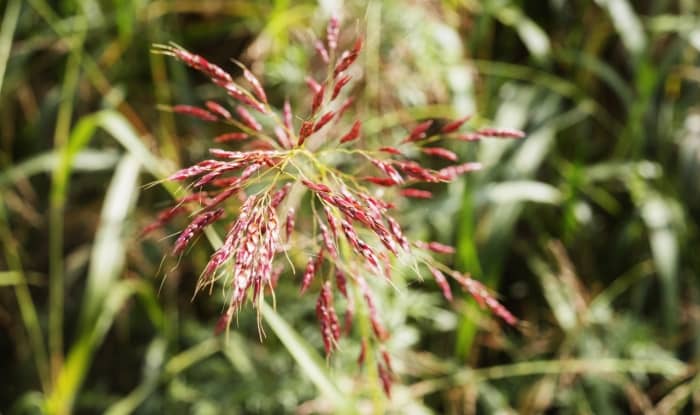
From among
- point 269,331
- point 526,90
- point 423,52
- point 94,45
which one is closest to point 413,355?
point 269,331

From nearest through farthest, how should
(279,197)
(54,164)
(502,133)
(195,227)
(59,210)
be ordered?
1. (195,227)
2. (279,197)
3. (502,133)
4. (59,210)
5. (54,164)

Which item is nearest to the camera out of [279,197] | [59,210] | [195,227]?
[195,227]

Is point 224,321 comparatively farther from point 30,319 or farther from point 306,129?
point 30,319

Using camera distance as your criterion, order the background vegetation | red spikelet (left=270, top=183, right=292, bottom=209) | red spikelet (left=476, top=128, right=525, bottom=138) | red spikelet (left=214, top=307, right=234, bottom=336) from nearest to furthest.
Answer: red spikelet (left=214, top=307, right=234, bottom=336)
red spikelet (left=270, top=183, right=292, bottom=209)
red spikelet (left=476, top=128, right=525, bottom=138)
the background vegetation

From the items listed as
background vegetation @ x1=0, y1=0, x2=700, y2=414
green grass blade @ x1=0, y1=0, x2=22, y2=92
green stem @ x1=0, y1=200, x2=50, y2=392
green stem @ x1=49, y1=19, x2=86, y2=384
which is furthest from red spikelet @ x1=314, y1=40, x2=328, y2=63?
green grass blade @ x1=0, y1=0, x2=22, y2=92

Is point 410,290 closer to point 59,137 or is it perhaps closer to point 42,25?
point 59,137

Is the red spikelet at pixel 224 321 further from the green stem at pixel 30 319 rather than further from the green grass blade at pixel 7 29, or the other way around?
the green grass blade at pixel 7 29

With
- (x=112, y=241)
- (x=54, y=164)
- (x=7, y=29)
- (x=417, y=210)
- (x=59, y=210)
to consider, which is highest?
(x=7, y=29)

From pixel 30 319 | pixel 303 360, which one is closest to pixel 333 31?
pixel 303 360

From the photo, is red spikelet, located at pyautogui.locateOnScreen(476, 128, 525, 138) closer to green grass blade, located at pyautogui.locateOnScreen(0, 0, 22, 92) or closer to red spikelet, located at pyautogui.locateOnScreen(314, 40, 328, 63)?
red spikelet, located at pyautogui.locateOnScreen(314, 40, 328, 63)
